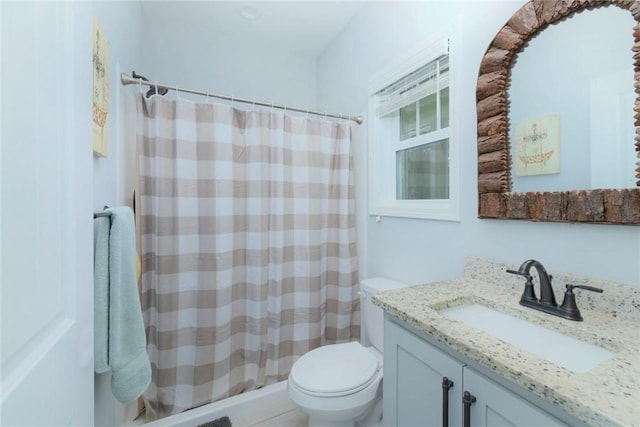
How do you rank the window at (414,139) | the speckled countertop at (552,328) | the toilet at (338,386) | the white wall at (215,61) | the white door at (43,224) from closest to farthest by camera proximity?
the white door at (43,224)
the speckled countertop at (552,328)
the toilet at (338,386)
the window at (414,139)
the white wall at (215,61)

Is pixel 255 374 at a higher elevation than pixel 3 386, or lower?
lower

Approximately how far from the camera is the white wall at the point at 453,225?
2.89 feet

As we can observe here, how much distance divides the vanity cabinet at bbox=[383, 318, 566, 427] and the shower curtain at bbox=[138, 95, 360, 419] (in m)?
0.94

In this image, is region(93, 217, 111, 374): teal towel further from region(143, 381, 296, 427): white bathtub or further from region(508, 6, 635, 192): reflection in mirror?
region(508, 6, 635, 192): reflection in mirror

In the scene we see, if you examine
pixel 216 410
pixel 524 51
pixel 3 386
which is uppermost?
pixel 524 51

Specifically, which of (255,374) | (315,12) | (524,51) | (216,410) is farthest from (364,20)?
(216,410)

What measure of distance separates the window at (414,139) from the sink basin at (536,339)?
0.47 m

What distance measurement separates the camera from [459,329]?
0.76 meters

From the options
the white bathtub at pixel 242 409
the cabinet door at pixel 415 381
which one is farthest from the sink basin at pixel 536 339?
the white bathtub at pixel 242 409

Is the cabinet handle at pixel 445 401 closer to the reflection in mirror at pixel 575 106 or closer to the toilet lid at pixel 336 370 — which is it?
the toilet lid at pixel 336 370

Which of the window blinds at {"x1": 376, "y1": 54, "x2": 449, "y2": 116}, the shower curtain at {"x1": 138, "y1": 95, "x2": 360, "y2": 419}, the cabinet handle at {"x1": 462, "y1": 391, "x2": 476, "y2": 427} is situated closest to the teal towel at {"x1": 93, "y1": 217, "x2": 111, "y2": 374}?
the shower curtain at {"x1": 138, "y1": 95, "x2": 360, "y2": 419}

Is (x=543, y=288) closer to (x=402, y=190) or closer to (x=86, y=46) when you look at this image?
(x=402, y=190)

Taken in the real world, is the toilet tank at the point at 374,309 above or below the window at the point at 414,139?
below

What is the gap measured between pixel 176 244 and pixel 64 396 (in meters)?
1.12
